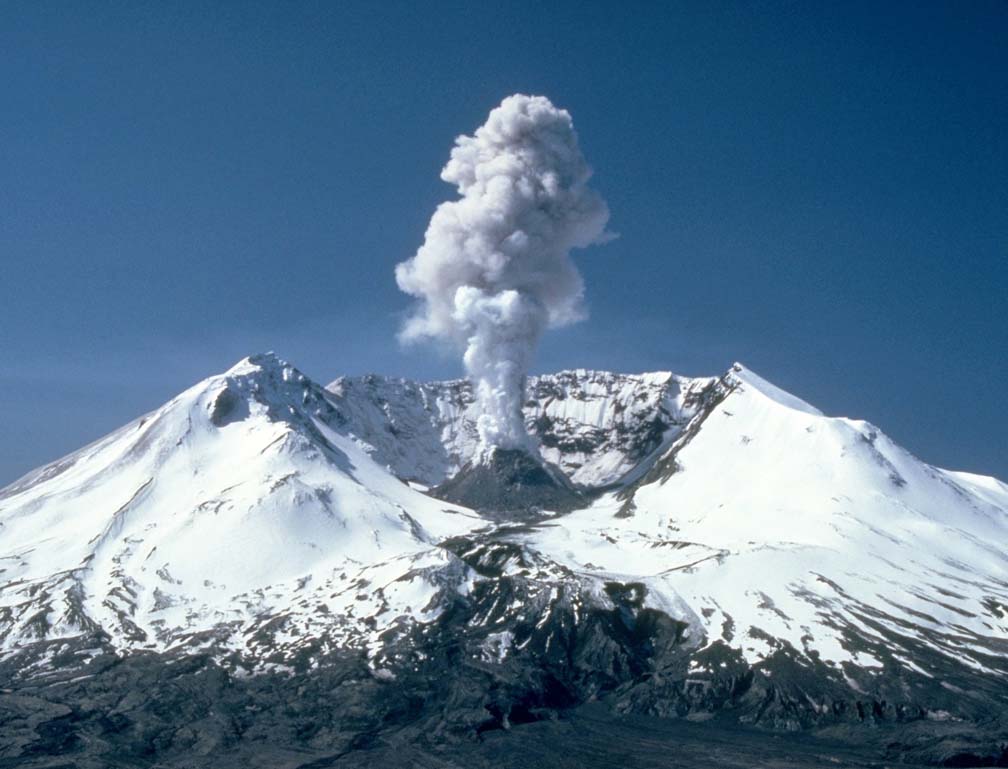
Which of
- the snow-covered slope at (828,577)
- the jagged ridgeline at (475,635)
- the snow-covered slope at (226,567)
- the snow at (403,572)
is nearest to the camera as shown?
the jagged ridgeline at (475,635)

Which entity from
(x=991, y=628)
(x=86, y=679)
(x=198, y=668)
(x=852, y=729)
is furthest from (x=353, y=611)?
(x=991, y=628)

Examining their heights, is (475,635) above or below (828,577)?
below

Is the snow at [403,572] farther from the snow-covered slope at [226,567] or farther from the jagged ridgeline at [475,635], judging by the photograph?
the jagged ridgeline at [475,635]

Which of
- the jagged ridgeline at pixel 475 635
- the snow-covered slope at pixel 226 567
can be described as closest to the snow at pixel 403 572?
the snow-covered slope at pixel 226 567

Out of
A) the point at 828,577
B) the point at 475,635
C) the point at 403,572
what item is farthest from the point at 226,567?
the point at 828,577

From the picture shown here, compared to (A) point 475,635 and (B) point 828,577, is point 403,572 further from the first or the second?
(B) point 828,577

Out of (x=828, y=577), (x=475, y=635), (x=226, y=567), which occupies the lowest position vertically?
(x=475, y=635)

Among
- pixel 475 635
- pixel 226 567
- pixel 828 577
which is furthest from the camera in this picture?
pixel 226 567

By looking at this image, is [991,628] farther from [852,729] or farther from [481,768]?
[481,768]

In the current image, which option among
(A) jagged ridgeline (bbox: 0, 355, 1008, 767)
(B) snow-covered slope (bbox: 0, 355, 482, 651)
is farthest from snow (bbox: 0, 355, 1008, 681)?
(A) jagged ridgeline (bbox: 0, 355, 1008, 767)

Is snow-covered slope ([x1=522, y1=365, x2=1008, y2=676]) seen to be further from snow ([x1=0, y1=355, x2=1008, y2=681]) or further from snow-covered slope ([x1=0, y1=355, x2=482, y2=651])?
snow-covered slope ([x1=0, y1=355, x2=482, y2=651])

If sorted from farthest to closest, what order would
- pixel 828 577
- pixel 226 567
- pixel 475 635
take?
pixel 226 567 < pixel 828 577 < pixel 475 635
